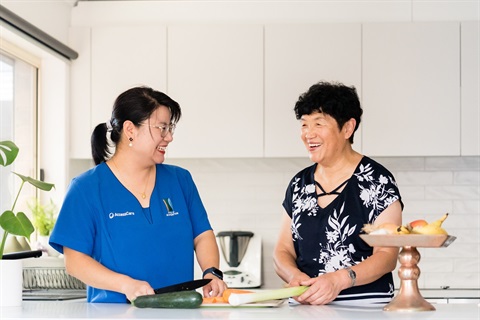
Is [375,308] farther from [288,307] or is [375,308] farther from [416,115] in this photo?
[416,115]

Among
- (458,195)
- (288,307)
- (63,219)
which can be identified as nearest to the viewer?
(288,307)

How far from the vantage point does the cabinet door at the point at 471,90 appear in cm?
499

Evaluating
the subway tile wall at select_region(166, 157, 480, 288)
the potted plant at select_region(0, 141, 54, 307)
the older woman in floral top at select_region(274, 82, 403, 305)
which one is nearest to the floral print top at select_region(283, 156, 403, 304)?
the older woman in floral top at select_region(274, 82, 403, 305)

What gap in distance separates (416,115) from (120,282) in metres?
2.56

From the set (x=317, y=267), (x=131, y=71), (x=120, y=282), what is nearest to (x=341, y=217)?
(x=317, y=267)

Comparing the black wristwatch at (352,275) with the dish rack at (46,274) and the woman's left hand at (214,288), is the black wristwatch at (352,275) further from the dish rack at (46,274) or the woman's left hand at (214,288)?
the dish rack at (46,274)

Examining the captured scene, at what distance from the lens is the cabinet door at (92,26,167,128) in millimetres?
5125

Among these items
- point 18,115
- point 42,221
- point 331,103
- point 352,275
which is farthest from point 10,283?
point 18,115

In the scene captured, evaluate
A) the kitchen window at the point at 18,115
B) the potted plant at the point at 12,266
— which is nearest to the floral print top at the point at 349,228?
the potted plant at the point at 12,266

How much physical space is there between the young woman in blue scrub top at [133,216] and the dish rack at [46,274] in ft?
4.13

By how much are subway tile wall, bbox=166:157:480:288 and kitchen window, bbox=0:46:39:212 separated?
34.6 inches

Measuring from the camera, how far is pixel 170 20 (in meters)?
5.18

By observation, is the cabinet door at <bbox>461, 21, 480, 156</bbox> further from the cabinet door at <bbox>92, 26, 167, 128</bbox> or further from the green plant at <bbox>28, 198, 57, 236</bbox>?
the green plant at <bbox>28, 198, 57, 236</bbox>

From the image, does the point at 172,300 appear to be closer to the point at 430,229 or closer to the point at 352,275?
the point at 352,275
